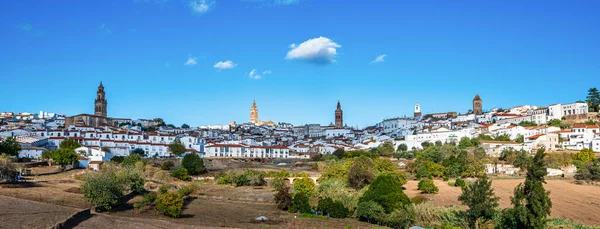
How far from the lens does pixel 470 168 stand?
52.6m

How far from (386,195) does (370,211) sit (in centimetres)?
161

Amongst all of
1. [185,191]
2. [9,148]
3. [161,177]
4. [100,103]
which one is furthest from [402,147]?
[100,103]

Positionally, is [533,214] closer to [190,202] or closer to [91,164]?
[190,202]

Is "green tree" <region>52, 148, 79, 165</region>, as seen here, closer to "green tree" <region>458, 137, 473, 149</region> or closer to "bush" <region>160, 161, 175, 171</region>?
"bush" <region>160, 161, 175, 171</region>

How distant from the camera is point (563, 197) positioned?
36.7 m

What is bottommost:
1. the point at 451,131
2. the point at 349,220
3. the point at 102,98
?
the point at 349,220

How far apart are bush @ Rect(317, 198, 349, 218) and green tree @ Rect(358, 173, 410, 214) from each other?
1.09 meters

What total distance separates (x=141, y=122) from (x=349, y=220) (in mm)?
107553

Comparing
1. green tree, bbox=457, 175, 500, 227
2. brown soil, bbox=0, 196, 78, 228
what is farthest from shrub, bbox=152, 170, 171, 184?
green tree, bbox=457, 175, 500, 227

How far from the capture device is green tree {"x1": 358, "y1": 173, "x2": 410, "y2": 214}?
27.6 meters

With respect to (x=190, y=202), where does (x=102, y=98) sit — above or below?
above

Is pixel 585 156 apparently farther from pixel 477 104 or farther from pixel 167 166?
pixel 477 104

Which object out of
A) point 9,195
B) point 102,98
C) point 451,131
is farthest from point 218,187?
point 102,98

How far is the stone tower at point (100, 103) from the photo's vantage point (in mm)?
122156
